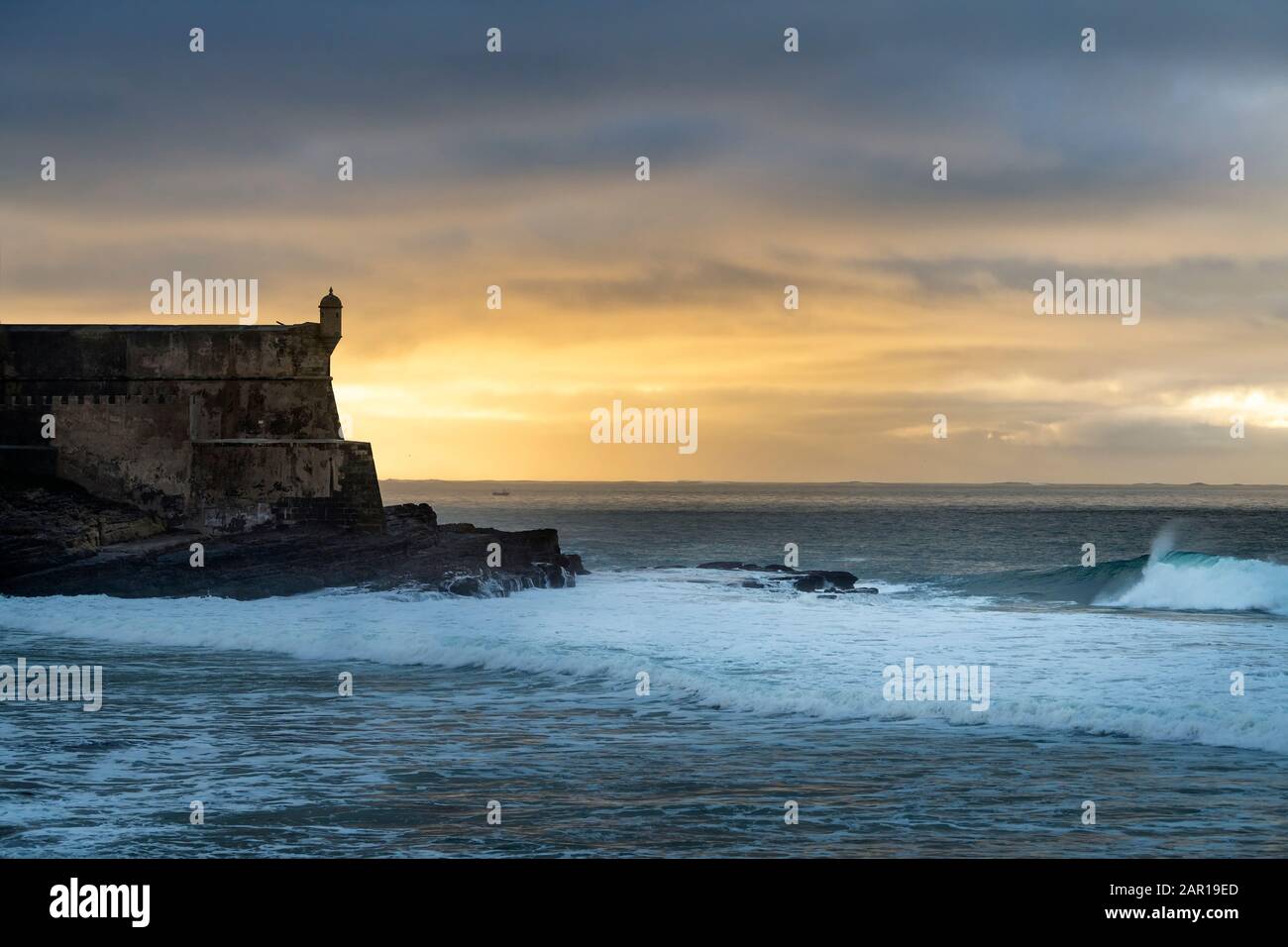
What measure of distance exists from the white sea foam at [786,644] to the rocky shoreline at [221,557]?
87cm

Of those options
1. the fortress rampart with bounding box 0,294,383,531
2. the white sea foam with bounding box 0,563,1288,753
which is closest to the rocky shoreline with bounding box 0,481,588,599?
the fortress rampart with bounding box 0,294,383,531

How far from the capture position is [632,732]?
39.7ft

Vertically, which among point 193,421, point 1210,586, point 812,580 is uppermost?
point 193,421

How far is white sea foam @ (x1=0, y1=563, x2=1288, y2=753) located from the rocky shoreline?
87cm

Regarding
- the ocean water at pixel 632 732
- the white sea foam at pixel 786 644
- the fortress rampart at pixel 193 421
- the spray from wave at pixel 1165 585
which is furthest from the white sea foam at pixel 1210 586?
the fortress rampart at pixel 193 421

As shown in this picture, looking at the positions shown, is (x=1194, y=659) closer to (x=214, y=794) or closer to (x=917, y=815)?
(x=917, y=815)

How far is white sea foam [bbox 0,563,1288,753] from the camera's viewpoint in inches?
512

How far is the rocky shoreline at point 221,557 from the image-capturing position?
25.6m

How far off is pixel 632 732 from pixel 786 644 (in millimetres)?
6756

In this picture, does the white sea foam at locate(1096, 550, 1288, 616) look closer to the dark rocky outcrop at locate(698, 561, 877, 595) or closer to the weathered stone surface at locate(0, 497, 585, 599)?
the dark rocky outcrop at locate(698, 561, 877, 595)

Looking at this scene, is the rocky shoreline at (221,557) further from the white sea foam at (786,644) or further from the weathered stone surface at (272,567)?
the white sea foam at (786,644)

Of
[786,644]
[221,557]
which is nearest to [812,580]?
[786,644]

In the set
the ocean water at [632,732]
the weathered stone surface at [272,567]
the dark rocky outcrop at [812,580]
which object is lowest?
the ocean water at [632,732]

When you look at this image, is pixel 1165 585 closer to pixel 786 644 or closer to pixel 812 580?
pixel 812 580
